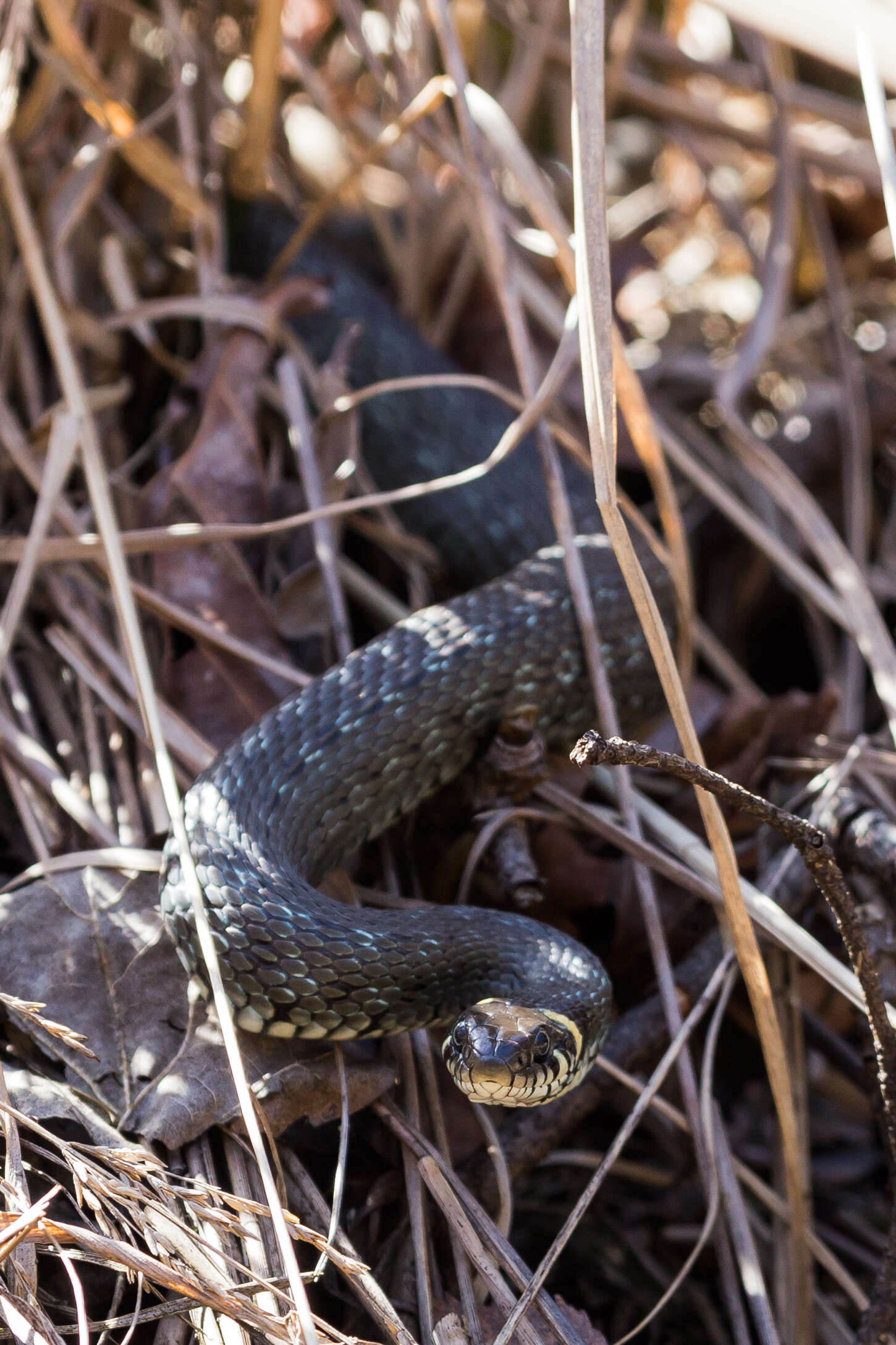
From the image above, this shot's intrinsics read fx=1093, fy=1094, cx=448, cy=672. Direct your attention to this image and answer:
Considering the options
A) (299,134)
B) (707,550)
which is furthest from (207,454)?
(299,134)

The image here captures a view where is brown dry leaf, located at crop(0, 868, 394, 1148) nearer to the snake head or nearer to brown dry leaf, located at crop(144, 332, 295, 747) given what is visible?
the snake head

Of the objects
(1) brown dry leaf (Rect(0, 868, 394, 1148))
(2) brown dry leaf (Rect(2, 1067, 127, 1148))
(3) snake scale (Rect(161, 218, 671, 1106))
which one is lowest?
(2) brown dry leaf (Rect(2, 1067, 127, 1148))

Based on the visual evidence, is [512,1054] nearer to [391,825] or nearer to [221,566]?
[391,825]

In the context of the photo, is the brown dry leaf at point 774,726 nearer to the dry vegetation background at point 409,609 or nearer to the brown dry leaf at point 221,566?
the dry vegetation background at point 409,609

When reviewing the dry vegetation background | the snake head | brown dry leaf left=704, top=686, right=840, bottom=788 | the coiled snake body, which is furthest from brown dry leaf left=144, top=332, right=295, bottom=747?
brown dry leaf left=704, top=686, right=840, bottom=788

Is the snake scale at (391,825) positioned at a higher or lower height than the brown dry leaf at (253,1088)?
higher

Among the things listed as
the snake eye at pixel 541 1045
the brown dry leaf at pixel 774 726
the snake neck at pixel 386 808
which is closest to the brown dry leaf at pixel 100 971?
the snake neck at pixel 386 808

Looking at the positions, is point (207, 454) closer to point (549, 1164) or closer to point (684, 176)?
point (549, 1164)
